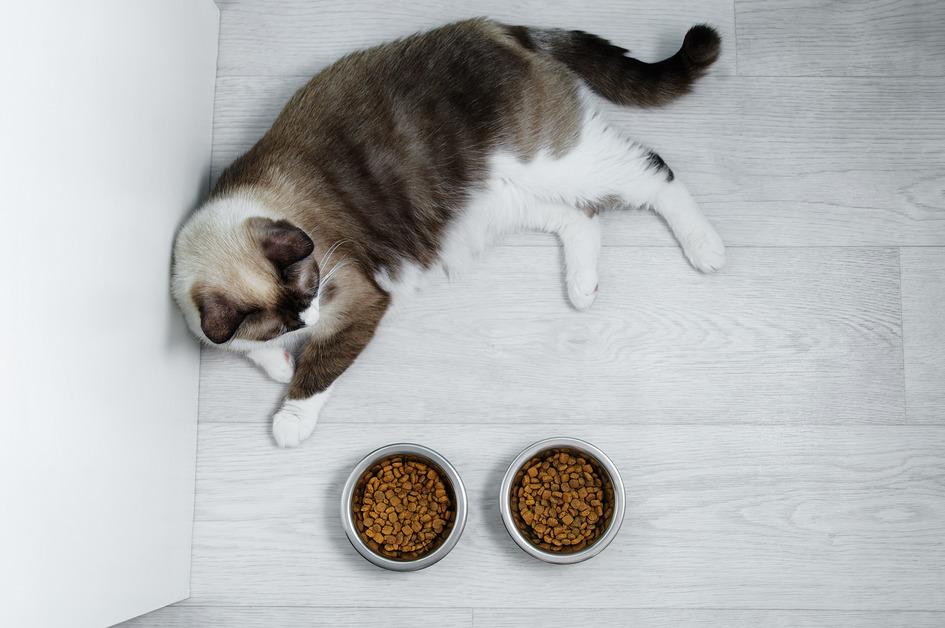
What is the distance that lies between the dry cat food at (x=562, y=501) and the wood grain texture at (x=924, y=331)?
0.80m

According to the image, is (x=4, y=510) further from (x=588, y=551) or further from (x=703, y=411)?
(x=703, y=411)

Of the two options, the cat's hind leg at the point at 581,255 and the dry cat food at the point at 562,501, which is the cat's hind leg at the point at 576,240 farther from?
the dry cat food at the point at 562,501

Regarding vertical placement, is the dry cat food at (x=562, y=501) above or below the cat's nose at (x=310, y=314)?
below

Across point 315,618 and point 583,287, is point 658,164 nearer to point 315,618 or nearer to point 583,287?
point 583,287

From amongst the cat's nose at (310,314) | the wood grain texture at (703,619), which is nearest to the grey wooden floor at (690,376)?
the wood grain texture at (703,619)

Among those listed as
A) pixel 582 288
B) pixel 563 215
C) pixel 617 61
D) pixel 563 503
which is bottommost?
pixel 563 503

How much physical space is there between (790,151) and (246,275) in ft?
4.35

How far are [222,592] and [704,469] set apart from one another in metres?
1.16

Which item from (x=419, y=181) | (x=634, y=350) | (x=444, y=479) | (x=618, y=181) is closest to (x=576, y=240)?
(x=618, y=181)

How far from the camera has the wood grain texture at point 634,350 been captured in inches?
64.8

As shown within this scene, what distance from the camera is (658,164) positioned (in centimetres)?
160

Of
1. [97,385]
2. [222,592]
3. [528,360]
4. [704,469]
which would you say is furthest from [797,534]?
[97,385]

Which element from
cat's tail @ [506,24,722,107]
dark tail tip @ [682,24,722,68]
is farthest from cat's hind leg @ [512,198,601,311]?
dark tail tip @ [682,24,722,68]

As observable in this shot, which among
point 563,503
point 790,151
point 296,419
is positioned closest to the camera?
point 563,503
